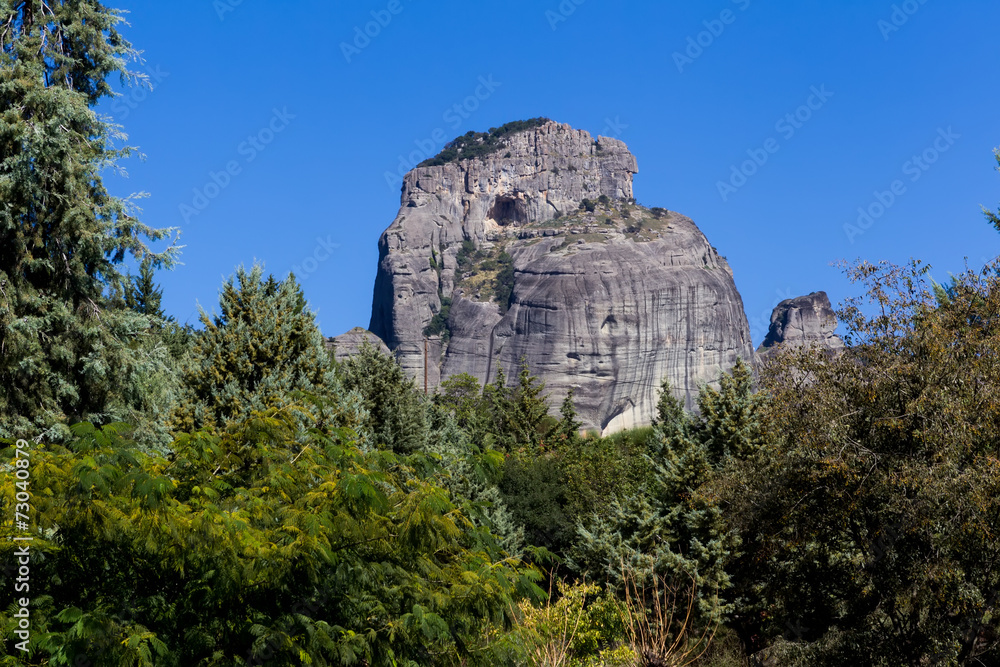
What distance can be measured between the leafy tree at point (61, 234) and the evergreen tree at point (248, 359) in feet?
3.58

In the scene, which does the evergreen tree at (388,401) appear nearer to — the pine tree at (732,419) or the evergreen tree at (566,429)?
the pine tree at (732,419)

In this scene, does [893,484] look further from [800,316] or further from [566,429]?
[800,316]

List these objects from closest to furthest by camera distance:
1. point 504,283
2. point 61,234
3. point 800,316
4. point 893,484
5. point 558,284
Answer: point 893,484
point 61,234
point 558,284
point 504,283
point 800,316

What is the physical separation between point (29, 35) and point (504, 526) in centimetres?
1433

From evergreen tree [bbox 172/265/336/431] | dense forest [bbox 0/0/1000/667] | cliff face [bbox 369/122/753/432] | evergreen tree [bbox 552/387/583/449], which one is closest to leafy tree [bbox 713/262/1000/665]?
dense forest [bbox 0/0/1000/667]

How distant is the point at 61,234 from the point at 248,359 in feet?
11.5

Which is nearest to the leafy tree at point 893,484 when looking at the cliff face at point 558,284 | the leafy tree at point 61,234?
the leafy tree at point 61,234

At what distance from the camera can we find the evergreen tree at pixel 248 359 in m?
15.5

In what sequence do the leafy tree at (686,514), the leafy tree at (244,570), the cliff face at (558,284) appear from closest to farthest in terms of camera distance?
the leafy tree at (244,570) → the leafy tree at (686,514) → the cliff face at (558,284)

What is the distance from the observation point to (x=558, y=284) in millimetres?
150250

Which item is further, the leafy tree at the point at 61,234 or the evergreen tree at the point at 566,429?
the evergreen tree at the point at 566,429

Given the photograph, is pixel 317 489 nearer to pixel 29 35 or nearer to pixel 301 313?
pixel 301 313

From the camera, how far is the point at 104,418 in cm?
1570

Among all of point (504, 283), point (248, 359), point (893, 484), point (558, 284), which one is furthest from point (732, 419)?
point (504, 283)
